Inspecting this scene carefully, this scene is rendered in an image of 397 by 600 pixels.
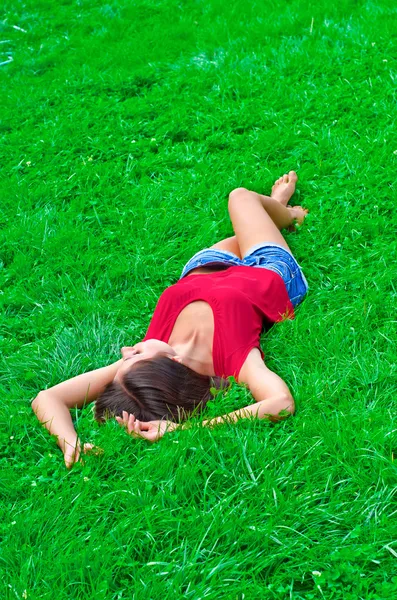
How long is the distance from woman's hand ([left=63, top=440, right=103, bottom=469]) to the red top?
0.86m

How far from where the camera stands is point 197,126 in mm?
6594

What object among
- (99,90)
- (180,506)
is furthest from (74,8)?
(180,506)

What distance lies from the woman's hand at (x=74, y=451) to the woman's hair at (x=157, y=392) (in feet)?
0.76

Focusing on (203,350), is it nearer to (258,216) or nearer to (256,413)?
(256,413)

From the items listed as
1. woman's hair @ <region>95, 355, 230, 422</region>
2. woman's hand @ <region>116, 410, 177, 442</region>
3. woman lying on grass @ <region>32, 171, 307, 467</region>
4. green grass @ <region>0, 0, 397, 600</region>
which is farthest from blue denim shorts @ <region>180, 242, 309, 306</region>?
woman's hand @ <region>116, 410, 177, 442</region>

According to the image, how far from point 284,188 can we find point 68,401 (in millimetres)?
2503

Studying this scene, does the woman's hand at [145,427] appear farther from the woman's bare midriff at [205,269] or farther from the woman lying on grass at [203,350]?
the woman's bare midriff at [205,269]

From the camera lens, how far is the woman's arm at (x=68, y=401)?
366 centimetres

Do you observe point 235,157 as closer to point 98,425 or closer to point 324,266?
point 324,266

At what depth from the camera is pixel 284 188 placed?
562 centimetres

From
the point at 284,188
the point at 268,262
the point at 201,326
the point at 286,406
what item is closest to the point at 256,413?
the point at 286,406

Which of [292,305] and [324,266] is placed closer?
[292,305]

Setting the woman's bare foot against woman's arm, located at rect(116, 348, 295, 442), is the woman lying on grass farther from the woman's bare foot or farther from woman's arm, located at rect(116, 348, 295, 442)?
the woman's bare foot

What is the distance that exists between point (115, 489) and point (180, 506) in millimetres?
316
